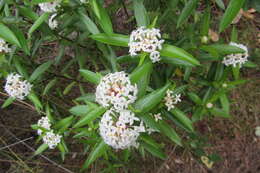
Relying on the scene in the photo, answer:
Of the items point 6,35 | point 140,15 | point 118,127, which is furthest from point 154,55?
point 6,35

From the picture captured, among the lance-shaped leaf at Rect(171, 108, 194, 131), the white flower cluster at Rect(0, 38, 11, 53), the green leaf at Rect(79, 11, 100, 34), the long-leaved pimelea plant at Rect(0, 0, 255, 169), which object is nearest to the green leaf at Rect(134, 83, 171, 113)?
the long-leaved pimelea plant at Rect(0, 0, 255, 169)

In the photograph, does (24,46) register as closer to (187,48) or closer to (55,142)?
(55,142)

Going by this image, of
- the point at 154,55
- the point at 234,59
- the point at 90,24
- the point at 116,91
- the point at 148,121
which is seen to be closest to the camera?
the point at 116,91

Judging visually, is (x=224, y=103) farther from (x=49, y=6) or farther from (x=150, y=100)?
(x=49, y=6)

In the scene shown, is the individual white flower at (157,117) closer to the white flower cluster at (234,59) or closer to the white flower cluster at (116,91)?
the white flower cluster at (116,91)

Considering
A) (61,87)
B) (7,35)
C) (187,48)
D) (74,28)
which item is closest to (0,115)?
(61,87)

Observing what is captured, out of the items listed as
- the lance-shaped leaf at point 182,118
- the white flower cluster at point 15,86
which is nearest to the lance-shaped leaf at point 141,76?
the lance-shaped leaf at point 182,118
